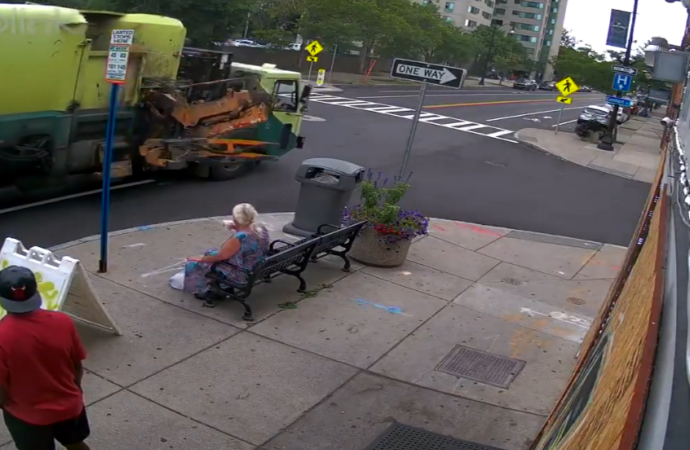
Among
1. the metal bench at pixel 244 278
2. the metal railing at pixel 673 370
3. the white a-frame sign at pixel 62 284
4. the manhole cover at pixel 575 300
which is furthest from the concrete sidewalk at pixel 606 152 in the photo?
the metal railing at pixel 673 370

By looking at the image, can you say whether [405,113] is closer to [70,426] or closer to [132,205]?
[132,205]

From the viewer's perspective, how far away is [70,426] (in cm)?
395

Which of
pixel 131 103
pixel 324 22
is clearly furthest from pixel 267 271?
pixel 324 22

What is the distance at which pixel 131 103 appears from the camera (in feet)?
37.7

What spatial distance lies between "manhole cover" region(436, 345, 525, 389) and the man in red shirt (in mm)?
3611

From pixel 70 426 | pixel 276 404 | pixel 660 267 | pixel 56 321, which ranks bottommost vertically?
pixel 276 404

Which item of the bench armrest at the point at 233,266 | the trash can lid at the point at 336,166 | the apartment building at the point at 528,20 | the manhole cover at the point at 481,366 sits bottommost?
the manhole cover at the point at 481,366

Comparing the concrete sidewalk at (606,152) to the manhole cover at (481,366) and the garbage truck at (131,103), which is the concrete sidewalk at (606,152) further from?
the manhole cover at (481,366)

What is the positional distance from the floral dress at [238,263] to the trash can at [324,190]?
2.46m

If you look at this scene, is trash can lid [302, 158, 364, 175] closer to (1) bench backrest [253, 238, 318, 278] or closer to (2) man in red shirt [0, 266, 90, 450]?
(1) bench backrest [253, 238, 318, 278]

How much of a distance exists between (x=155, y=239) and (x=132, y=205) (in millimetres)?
2052

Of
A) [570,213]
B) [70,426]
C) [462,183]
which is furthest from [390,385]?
[462,183]

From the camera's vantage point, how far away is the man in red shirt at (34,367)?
362cm

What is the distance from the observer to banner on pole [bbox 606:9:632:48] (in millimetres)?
26562
